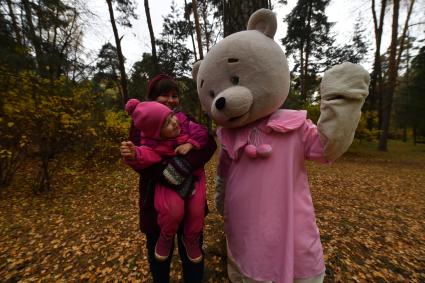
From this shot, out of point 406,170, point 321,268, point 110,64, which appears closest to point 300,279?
point 321,268

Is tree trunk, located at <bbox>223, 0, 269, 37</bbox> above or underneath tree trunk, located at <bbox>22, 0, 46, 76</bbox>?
underneath

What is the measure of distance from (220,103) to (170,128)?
345 mm

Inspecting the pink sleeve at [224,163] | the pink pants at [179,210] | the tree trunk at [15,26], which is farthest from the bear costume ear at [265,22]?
the tree trunk at [15,26]

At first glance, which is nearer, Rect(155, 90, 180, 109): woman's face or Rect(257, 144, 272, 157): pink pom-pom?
Rect(257, 144, 272, 157): pink pom-pom

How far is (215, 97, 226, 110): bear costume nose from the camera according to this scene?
1335 millimetres

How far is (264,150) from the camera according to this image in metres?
1.38

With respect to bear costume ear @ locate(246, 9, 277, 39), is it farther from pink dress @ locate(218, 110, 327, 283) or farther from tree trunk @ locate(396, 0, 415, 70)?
tree trunk @ locate(396, 0, 415, 70)

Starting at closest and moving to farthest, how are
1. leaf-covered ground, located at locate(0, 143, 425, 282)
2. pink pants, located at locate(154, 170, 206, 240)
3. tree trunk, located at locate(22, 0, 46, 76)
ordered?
pink pants, located at locate(154, 170, 206, 240) → leaf-covered ground, located at locate(0, 143, 425, 282) → tree trunk, located at locate(22, 0, 46, 76)

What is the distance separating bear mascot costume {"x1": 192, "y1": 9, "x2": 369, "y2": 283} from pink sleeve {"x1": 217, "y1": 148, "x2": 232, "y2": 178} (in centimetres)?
16

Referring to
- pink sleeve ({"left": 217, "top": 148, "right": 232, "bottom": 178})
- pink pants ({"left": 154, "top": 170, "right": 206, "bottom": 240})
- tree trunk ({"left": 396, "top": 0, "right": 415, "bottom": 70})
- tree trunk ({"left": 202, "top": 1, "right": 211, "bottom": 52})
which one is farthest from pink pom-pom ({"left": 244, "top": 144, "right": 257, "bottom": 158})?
tree trunk ({"left": 202, "top": 1, "right": 211, "bottom": 52})

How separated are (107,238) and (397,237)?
425 cm

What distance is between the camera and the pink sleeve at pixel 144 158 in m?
1.36

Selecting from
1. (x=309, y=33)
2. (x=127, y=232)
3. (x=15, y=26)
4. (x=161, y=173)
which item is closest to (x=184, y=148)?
(x=161, y=173)

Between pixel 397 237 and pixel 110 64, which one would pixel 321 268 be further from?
pixel 110 64
